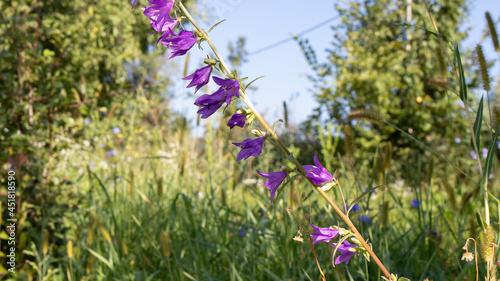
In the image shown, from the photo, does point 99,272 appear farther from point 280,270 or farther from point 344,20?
point 344,20

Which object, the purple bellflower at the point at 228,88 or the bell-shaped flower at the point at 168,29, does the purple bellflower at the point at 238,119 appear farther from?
the bell-shaped flower at the point at 168,29

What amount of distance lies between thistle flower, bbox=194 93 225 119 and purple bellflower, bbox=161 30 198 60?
107 millimetres

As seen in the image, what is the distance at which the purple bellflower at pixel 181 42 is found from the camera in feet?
2.68

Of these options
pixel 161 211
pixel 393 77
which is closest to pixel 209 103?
pixel 161 211

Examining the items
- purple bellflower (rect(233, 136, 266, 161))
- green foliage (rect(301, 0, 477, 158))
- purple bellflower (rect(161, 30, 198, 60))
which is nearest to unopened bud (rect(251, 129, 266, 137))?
purple bellflower (rect(233, 136, 266, 161))

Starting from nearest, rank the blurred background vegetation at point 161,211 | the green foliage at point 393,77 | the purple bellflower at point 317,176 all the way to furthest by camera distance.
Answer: the purple bellflower at point 317,176 → the blurred background vegetation at point 161,211 → the green foliage at point 393,77

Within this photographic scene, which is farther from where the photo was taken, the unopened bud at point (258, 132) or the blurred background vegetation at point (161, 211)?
the blurred background vegetation at point (161, 211)

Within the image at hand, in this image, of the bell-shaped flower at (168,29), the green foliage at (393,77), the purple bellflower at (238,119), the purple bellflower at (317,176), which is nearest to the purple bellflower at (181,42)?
the bell-shaped flower at (168,29)

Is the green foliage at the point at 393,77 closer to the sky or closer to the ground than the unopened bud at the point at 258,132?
closer to the sky

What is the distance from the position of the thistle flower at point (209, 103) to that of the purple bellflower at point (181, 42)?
0.35 ft

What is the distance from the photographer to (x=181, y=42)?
0.82m

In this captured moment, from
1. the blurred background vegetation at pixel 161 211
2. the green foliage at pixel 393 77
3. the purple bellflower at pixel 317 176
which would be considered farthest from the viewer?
the green foliage at pixel 393 77

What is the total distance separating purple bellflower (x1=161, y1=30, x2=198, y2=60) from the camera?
82 cm

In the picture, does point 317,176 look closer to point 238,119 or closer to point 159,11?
point 238,119
